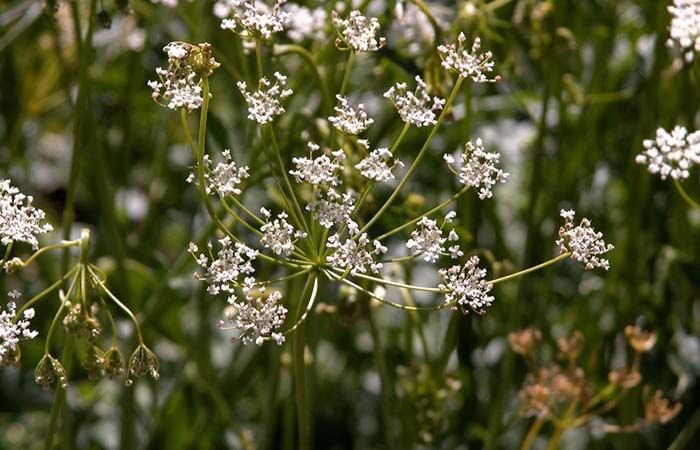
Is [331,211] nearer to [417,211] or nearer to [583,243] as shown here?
[583,243]

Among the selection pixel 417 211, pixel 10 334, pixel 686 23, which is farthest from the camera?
pixel 417 211

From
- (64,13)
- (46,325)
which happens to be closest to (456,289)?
(46,325)

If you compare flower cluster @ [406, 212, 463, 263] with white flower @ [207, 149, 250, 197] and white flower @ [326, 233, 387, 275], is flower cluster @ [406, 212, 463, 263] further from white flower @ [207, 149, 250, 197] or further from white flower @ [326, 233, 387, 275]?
white flower @ [207, 149, 250, 197]

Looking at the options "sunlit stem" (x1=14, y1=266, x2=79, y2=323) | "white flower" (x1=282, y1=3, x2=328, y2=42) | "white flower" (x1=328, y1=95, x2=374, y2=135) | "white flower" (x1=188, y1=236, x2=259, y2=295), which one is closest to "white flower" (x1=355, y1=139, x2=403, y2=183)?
"white flower" (x1=328, y1=95, x2=374, y2=135)

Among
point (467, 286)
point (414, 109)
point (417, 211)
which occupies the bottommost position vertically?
point (417, 211)

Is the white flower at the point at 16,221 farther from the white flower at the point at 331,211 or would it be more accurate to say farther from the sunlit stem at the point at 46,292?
the white flower at the point at 331,211

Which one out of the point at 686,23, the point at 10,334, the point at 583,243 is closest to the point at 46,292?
the point at 10,334

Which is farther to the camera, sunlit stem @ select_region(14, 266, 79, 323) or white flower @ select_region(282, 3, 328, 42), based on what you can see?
white flower @ select_region(282, 3, 328, 42)
